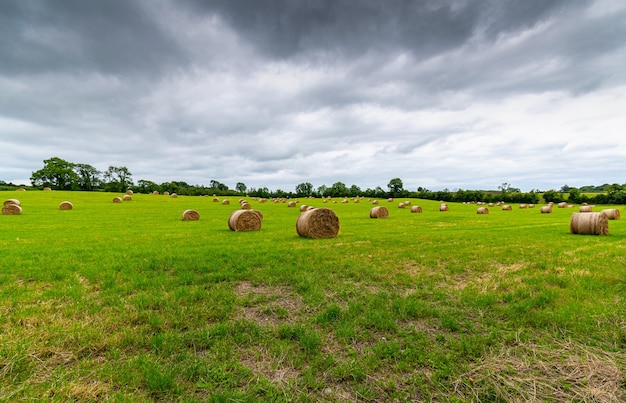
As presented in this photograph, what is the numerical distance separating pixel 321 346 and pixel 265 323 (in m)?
1.26

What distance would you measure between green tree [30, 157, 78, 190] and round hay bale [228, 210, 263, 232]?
10873cm

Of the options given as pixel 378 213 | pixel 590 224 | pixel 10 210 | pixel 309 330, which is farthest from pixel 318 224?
pixel 10 210

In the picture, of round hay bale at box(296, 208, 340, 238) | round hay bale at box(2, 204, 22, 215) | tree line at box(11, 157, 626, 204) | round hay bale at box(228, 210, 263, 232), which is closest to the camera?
round hay bale at box(296, 208, 340, 238)

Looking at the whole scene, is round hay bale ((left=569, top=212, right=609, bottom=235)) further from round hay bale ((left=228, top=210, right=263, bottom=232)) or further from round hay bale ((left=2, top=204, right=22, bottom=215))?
round hay bale ((left=2, top=204, right=22, bottom=215))

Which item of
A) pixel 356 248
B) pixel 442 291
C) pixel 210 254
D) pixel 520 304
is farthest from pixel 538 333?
pixel 210 254

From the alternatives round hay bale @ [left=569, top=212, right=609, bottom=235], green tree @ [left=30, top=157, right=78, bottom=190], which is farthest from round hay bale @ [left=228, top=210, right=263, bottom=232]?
green tree @ [left=30, top=157, right=78, bottom=190]

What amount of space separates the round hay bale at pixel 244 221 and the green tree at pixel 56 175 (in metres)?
109

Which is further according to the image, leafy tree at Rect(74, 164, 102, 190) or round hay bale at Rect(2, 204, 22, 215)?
leafy tree at Rect(74, 164, 102, 190)

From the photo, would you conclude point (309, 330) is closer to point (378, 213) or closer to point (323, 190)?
point (378, 213)

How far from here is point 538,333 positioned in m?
4.69

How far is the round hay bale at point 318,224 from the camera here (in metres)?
15.1

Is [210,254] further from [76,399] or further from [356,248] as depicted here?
[76,399]

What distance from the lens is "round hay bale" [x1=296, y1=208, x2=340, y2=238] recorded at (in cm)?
1505

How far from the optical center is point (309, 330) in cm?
486
